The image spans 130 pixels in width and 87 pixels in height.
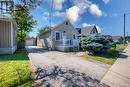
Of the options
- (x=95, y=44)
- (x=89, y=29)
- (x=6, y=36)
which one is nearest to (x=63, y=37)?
(x=95, y=44)

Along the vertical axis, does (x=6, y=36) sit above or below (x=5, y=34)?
below

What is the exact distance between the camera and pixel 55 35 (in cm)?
2662

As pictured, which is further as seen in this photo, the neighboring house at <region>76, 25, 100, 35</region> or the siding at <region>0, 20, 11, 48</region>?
the neighboring house at <region>76, 25, 100, 35</region>

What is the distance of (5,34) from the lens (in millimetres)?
16703

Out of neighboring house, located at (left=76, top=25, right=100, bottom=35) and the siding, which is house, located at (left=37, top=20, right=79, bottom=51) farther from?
neighboring house, located at (left=76, top=25, right=100, bottom=35)

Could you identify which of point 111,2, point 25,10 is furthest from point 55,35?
point 25,10

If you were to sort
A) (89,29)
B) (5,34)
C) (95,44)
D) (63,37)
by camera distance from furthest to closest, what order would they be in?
1. (89,29)
2. (63,37)
3. (95,44)
4. (5,34)

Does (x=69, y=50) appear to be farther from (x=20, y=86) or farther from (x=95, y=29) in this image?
(x=95, y=29)

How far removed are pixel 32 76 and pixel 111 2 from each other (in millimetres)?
18401

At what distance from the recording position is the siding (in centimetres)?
1661

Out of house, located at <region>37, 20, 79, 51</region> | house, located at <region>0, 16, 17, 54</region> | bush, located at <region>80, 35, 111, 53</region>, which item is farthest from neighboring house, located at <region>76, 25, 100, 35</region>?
house, located at <region>0, 16, 17, 54</region>

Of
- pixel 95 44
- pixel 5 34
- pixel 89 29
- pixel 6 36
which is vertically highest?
pixel 89 29

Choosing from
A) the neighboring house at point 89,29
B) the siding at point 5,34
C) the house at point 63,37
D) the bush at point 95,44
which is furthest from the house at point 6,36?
the neighboring house at point 89,29

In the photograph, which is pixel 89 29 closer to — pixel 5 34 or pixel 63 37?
pixel 63 37
